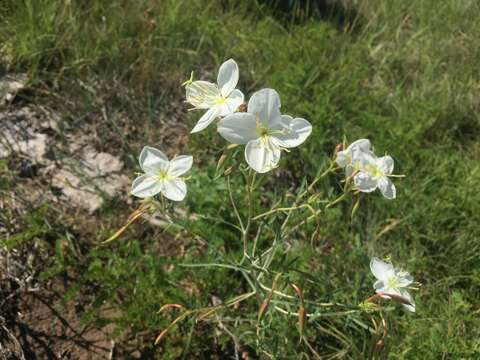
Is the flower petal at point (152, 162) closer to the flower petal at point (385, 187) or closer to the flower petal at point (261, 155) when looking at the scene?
the flower petal at point (261, 155)

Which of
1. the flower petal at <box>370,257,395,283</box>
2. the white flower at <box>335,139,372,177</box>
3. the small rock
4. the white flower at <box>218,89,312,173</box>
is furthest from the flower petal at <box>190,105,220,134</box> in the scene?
the small rock

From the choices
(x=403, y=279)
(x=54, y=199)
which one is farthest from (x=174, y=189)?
(x=54, y=199)

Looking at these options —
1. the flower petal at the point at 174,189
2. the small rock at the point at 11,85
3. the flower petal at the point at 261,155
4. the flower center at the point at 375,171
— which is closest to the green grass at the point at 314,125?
the small rock at the point at 11,85

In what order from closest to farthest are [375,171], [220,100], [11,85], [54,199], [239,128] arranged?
1. [239,128]
2. [220,100]
3. [375,171]
4. [54,199]
5. [11,85]

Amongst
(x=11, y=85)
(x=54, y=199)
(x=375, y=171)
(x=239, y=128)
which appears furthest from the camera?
(x=11, y=85)

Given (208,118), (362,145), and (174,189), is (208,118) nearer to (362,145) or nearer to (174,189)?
(174,189)

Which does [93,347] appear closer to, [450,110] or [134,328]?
[134,328]
